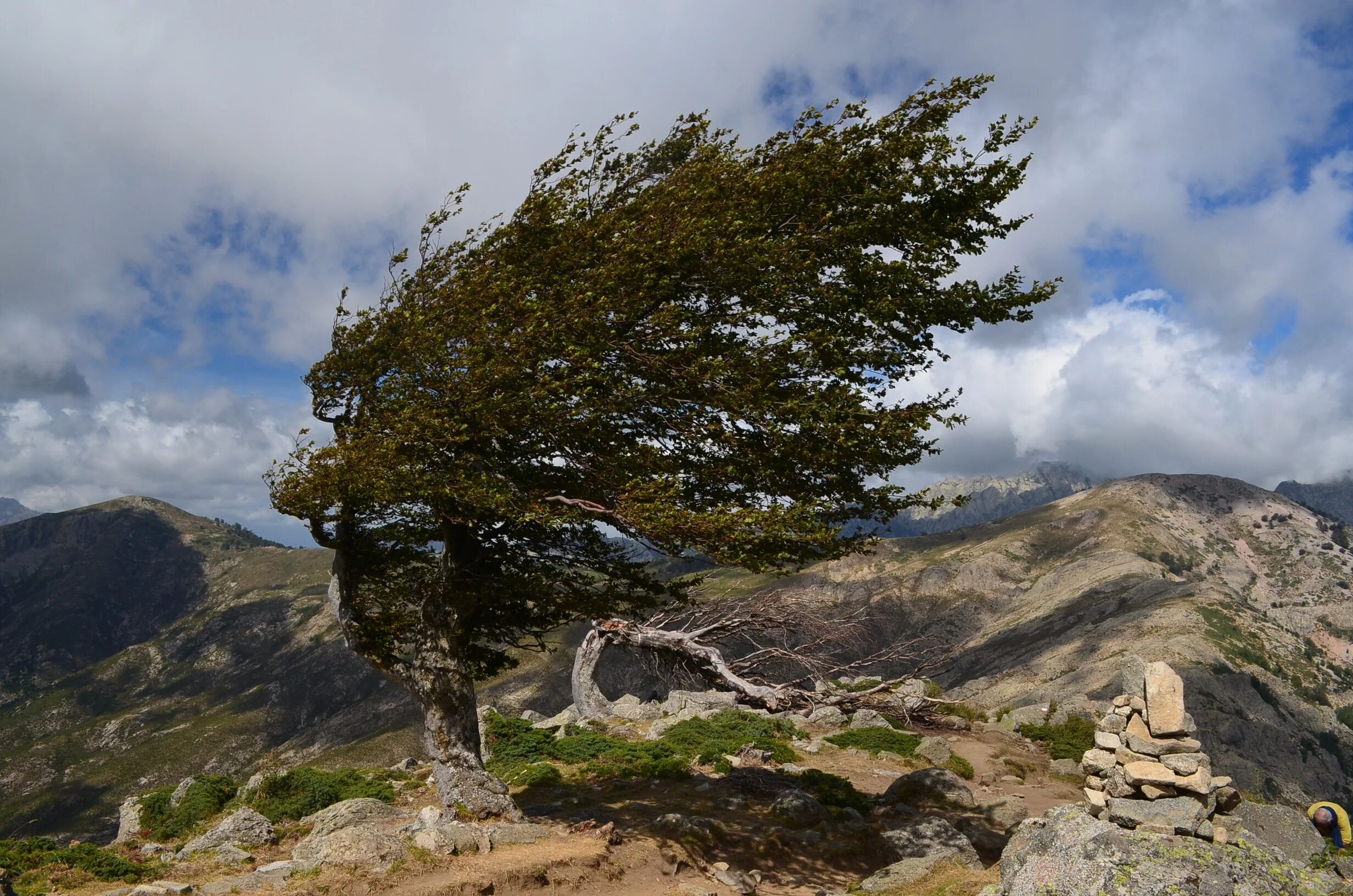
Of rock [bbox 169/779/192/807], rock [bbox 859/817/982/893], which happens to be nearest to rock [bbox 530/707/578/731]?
rock [bbox 169/779/192/807]

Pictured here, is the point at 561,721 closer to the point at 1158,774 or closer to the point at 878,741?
the point at 878,741

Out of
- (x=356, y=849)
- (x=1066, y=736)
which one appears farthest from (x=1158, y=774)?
(x=1066, y=736)

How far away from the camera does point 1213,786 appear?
11.9m

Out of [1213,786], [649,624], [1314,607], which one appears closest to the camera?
[1213,786]

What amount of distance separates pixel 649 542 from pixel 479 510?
127 inches

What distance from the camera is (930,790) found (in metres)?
21.6

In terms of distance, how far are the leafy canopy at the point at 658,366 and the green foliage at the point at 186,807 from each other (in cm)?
781

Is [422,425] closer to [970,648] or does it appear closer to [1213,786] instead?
[1213,786]

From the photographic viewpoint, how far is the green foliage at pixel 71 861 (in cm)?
1447

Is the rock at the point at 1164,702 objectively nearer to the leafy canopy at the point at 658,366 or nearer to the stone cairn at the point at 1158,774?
the stone cairn at the point at 1158,774

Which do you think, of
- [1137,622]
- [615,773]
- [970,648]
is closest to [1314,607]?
[970,648]

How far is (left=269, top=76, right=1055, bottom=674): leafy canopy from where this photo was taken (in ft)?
44.7

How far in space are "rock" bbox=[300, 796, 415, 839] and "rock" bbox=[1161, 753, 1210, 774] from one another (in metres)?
14.5

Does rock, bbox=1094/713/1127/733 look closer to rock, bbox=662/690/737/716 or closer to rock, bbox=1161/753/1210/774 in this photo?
rock, bbox=1161/753/1210/774
